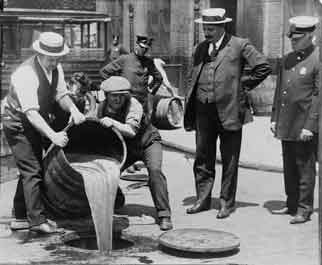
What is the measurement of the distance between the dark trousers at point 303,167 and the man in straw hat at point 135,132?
130cm

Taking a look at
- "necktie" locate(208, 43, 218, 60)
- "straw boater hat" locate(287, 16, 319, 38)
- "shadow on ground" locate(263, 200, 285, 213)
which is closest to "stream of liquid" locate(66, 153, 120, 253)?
"necktie" locate(208, 43, 218, 60)

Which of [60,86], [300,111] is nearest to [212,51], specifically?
[300,111]

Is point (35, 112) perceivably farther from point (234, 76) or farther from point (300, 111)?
point (300, 111)

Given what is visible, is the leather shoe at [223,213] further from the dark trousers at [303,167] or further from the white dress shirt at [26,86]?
the white dress shirt at [26,86]

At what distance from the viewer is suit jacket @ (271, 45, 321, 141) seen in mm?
7445

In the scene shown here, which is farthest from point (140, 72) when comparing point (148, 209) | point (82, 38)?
point (82, 38)

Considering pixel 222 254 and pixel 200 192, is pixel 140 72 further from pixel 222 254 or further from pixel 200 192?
pixel 222 254

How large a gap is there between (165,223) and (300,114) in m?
1.69

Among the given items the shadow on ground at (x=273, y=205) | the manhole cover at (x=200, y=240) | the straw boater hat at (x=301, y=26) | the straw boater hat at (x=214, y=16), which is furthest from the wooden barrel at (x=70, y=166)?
the straw boater hat at (x=301, y=26)

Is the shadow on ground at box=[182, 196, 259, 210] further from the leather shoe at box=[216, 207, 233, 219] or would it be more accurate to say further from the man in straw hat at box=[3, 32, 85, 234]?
the man in straw hat at box=[3, 32, 85, 234]

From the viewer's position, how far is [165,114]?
33.6ft

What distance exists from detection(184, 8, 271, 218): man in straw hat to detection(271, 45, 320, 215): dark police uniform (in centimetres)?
28

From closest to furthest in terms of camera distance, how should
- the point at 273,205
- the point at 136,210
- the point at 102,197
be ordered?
the point at 102,197
the point at 136,210
the point at 273,205

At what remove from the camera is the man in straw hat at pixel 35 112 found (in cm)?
696
